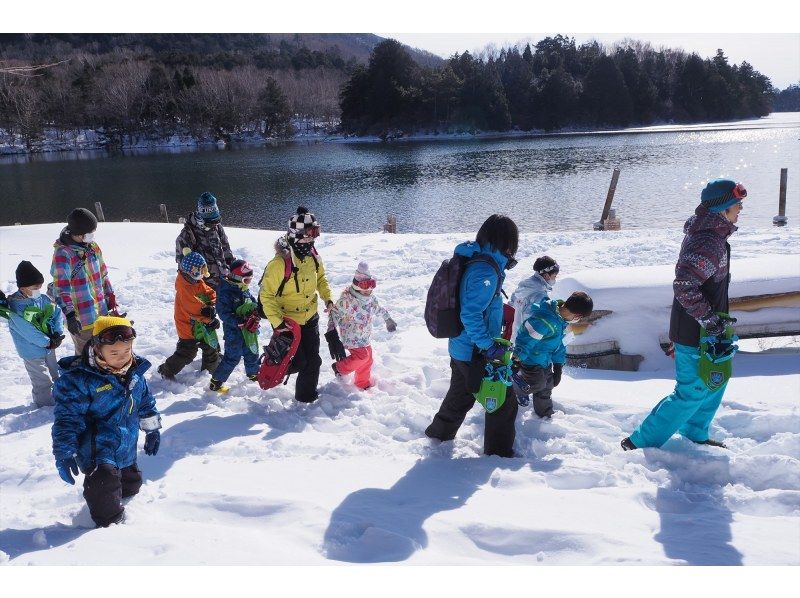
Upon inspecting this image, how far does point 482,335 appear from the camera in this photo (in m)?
3.90

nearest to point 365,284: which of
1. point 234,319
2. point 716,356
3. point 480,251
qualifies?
point 234,319

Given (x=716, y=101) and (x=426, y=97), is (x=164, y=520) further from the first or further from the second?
(x=716, y=101)

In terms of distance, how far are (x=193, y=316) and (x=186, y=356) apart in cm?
46

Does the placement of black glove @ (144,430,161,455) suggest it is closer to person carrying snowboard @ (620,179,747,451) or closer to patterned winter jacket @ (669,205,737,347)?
person carrying snowboard @ (620,179,747,451)

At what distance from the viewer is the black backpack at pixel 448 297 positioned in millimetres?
3938

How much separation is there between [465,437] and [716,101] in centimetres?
8842

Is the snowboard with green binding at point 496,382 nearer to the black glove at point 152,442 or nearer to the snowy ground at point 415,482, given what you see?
the snowy ground at point 415,482

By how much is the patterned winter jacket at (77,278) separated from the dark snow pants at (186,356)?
0.83m

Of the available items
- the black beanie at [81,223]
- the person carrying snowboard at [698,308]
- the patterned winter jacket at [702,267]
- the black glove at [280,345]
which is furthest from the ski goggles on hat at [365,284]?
the patterned winter jacket at [702,267]

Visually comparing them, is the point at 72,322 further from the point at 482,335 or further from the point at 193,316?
the point at 482,335

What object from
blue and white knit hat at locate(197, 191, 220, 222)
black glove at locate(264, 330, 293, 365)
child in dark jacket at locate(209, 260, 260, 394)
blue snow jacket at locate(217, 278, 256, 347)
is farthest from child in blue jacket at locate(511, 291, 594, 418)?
blue and white knit hat at locate(197, 191, 220, 222)

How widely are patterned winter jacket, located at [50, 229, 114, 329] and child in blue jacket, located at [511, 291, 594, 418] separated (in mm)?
3755

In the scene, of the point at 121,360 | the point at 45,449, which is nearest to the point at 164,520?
the point at 121,360

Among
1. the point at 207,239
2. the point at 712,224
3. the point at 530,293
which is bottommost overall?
the point at 530,293
